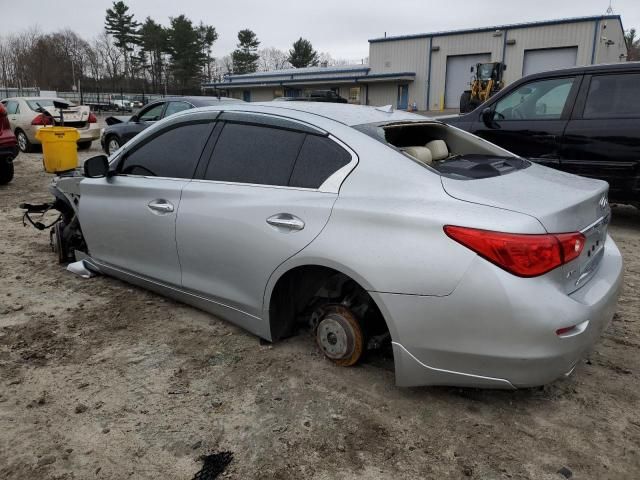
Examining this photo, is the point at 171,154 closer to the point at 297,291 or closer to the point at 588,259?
the point at 297,291

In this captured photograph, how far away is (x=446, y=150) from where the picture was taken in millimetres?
3549

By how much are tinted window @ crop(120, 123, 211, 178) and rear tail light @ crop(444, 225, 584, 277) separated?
1.99 meters

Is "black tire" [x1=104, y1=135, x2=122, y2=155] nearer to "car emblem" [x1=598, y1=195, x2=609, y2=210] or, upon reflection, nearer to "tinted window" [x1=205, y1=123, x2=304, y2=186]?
"tinted window" [x1=205, y1=123, x2=304, y2=186]

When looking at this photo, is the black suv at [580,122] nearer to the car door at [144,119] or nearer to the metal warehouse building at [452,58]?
the car door at [144,119]

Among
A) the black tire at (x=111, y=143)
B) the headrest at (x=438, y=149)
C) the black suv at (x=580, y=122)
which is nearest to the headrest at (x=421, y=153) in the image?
the headrest at (x=438, y=149)

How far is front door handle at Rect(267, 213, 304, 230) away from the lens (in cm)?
283

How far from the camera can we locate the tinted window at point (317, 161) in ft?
9.37

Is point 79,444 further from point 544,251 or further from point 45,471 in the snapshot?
point 544,251

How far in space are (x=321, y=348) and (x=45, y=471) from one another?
1489mm

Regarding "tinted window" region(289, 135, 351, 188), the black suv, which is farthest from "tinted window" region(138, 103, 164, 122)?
"tinted window" region(289, 135, 351, 188)

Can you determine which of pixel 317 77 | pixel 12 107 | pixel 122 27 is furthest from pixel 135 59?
pixel 12 107

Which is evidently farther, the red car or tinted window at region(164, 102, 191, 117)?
tinted window at region(164, 102, 191, 117)

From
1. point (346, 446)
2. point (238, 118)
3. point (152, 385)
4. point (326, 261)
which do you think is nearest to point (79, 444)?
point (152, 385)

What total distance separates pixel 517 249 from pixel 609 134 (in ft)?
14.4
